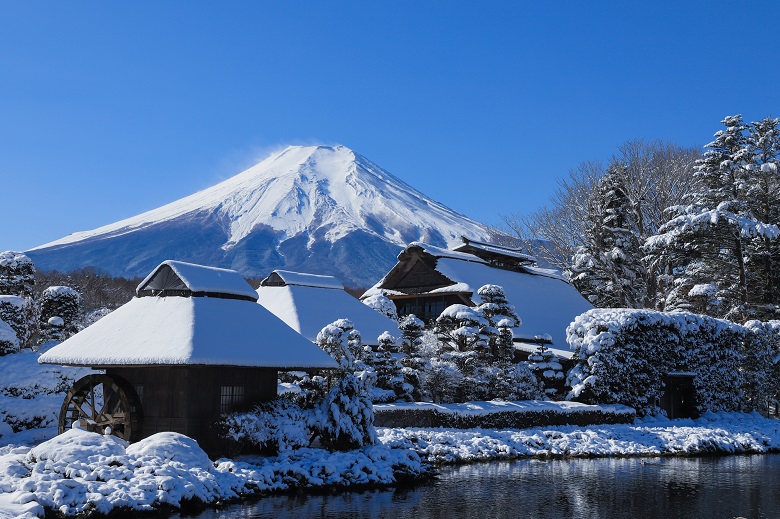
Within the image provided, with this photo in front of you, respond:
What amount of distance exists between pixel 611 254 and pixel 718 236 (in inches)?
408

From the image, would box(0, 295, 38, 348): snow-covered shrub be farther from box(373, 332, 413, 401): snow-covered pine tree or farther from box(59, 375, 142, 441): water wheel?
box(373, 332, 413, 401): snow-covered pine tree

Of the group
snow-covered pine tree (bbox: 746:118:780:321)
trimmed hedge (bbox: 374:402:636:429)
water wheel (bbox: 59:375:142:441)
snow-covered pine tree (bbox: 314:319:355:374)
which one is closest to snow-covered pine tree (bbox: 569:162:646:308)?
snow-covered pine tree (bbox: 746:118:780:321)

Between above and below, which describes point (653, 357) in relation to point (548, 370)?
above

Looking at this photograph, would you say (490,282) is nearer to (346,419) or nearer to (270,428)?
(346,419)

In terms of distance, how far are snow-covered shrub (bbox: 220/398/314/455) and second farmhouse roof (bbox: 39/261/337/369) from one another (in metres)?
1.22

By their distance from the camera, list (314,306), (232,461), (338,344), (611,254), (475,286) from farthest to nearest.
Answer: (611,254) → (475,286) → (314,306) → (338,344) → (232,461)

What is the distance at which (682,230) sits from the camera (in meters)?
37.8

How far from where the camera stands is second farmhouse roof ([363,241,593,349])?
38469 millimetres

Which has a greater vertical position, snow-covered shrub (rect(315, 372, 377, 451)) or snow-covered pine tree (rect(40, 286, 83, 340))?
snow-covered pine tree (rect(40, 286, 83, 340))

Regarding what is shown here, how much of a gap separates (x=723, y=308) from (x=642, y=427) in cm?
1545

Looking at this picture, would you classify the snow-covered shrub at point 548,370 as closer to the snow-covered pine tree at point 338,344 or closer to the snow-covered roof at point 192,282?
the snow-covered pine tree at point 338,344

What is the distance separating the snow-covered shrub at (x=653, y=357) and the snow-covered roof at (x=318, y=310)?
911 cm

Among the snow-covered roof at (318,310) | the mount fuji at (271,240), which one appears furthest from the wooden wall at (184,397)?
the mount fuji at (271,240)

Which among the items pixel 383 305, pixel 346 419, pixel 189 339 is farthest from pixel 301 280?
pixel 189 339
